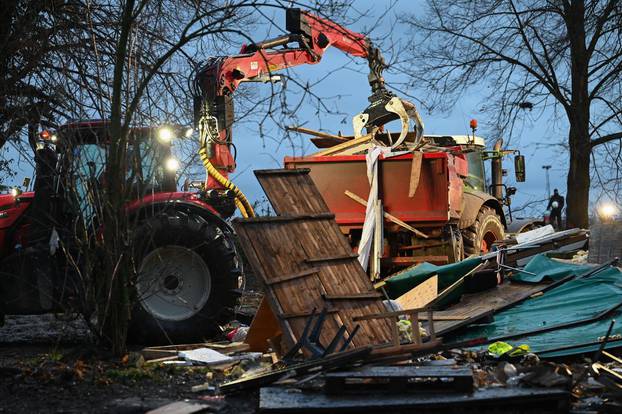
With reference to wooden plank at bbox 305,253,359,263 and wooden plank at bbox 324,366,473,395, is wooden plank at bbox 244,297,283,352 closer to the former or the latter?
wooden plank at bbox 305,253,359,263

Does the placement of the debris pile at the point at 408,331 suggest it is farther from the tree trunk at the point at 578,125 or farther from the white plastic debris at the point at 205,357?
the tree trunk at the point at 578,125

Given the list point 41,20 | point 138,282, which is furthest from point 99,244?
point 41,20

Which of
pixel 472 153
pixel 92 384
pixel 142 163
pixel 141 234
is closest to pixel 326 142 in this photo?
pixel 472 153

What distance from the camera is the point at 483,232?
1405cm

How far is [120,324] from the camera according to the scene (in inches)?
311

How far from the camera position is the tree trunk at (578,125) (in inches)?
742

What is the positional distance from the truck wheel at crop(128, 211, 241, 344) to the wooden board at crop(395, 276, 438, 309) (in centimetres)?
230

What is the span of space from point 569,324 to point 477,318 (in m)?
0.98

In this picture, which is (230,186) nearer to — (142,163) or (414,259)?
(414,259)

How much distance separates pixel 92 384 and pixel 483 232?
332 inches

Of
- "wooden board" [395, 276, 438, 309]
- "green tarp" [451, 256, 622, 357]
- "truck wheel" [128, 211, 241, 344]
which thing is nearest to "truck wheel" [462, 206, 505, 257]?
"green tarp" [451, 256, 622, 357]

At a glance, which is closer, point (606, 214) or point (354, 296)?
point (354, 296)

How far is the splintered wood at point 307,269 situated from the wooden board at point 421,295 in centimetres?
150

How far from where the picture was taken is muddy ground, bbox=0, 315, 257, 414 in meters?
6.46
